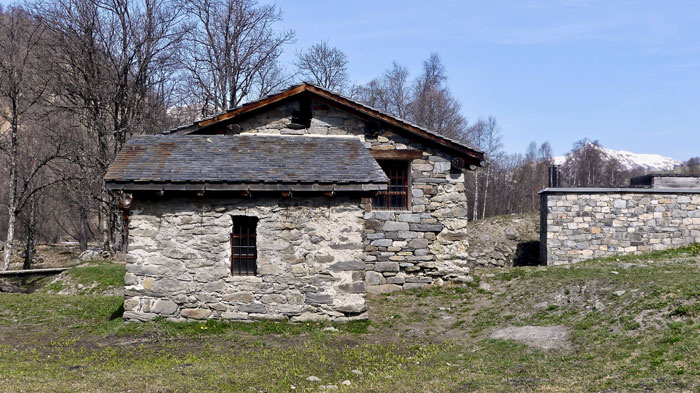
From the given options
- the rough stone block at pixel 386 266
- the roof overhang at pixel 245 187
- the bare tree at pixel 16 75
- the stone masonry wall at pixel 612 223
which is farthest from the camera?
the bare tree at pixel 16 75

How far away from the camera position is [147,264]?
34.2 feet

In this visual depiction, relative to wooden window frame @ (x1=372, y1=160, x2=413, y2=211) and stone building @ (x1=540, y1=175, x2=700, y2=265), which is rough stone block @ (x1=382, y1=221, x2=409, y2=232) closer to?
wooden window frame @ (x1=372, y1=160, x2=413, y2=211)

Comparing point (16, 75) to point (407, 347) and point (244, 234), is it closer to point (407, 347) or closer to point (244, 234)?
point (244, 234)

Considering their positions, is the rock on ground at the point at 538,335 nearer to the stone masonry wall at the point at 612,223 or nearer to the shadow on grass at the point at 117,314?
the shadow on grass at the point at 117,314

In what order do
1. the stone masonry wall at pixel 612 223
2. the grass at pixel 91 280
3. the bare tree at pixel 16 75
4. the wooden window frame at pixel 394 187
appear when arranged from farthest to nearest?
1. the bare tree at pixel 16 75
2. the stone masonry wall at pixel 612 223
3. the grass at pixel 91 280
4. the wooden window frame at pixel 394 187

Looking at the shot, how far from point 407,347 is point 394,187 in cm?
578

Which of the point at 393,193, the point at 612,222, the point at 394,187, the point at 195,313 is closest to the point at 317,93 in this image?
the point at 394,187

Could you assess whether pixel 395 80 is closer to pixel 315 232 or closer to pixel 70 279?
pixel 70 279

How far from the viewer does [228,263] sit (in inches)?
412

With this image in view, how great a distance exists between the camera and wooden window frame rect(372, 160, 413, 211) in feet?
47.2

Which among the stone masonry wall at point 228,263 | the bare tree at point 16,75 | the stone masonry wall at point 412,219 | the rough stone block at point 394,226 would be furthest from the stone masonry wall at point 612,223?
the bare tree at point 16,75

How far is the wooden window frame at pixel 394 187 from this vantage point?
1438 centimetres

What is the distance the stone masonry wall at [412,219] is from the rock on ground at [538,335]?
4213mm

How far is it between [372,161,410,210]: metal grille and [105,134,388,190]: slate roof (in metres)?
1.81
